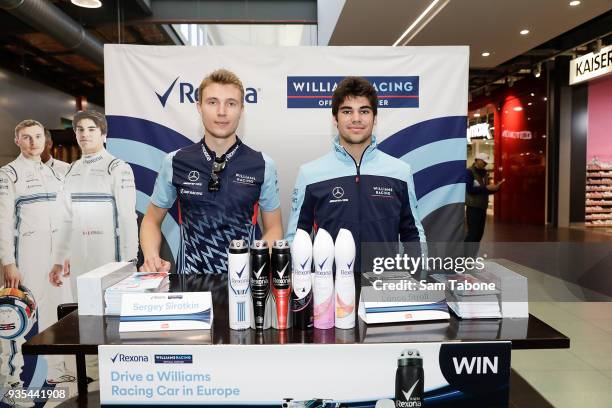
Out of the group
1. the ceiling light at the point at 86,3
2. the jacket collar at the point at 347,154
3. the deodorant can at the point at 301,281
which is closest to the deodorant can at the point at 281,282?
the deodorant can at the point at 301,281

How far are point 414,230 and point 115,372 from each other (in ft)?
4.96

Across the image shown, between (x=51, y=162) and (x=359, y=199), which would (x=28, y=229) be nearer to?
(x=51, y=162)

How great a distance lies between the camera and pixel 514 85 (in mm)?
11633

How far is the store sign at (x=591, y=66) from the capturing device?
311 inches

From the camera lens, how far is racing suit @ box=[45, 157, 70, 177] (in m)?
2.76

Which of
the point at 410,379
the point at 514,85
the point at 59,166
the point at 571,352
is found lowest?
the point at 571,352

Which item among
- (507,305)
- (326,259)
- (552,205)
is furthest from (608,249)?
(326,259)

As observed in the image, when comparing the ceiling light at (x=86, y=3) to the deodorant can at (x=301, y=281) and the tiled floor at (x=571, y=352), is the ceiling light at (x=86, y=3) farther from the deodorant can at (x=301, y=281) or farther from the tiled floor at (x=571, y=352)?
the tiled floor at (x=571, y=352)

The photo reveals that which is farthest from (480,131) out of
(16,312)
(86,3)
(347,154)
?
(16,312)

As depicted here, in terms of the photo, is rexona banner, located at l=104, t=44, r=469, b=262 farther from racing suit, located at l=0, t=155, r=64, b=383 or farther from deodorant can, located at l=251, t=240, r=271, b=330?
deodorant can, located at l=251, t=240, r=271, b=330

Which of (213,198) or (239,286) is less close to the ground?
(213,198)

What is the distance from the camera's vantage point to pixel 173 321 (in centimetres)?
125

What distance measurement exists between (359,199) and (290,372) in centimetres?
117

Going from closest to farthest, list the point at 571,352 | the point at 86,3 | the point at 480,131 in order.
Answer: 1. the point at 571,352
2. the point at 86,3
3. the point at 480,131
